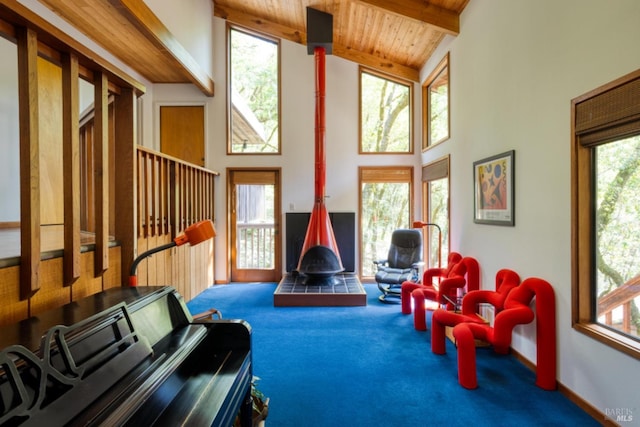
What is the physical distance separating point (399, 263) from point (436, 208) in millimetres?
1065

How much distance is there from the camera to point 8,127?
11.4 ft

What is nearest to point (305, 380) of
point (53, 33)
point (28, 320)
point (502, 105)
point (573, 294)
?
point (28, 320)

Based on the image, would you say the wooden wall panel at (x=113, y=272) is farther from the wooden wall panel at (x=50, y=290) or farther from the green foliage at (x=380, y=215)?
the green foliage at (x=380, y=215)

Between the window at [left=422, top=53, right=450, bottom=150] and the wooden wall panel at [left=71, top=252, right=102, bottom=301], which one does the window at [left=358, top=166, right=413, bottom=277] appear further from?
the wooden wall panel at [left=71, top=252, right=102, bottom=301]

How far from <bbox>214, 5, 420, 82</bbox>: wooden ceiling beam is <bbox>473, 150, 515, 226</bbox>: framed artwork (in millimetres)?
2702

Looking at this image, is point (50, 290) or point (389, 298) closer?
point (50, 290)

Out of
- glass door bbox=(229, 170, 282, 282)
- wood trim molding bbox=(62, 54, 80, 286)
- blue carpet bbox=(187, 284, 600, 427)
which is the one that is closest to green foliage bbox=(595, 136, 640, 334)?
blue carpet bbox=(187, 284, 600, 427)

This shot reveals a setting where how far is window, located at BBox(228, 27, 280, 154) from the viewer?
5.55 m

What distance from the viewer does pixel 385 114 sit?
5.56 m

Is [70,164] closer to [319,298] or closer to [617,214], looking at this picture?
[617,214]

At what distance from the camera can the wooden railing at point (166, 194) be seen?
10.8 feet

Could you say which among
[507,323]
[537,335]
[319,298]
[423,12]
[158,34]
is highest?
[423,12]

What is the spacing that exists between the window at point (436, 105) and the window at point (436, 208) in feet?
1.39

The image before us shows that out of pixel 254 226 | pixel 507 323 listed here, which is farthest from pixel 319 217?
pixel 507 323
